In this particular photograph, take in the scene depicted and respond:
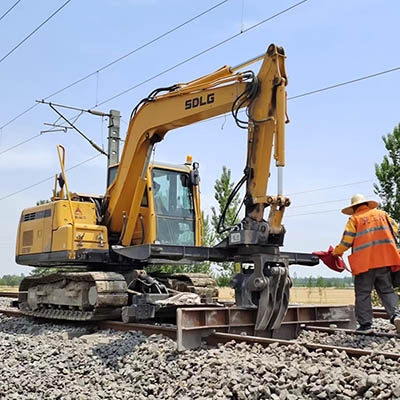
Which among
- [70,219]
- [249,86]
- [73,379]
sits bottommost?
[73,379]

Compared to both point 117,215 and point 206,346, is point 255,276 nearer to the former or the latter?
point 206,346

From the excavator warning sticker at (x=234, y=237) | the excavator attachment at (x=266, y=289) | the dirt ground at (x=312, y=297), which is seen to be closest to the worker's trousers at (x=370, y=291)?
the excavator attachment at (x=266, y=289)

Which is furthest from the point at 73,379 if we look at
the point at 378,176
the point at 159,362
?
the point at 378,176

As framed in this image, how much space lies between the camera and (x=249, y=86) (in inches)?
335

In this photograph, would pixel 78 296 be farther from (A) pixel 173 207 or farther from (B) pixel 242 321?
(B) pixel 242 321

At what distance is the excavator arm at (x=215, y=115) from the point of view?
8.19 m

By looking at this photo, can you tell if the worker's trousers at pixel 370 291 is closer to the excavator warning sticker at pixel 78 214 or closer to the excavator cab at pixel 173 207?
the excavator cab at pixel 173 207

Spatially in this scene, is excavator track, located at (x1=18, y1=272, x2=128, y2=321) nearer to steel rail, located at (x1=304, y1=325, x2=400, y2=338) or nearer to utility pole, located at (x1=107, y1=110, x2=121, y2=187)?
steel rail, located at (x1=304, y1=325, x2=400, y2=338)

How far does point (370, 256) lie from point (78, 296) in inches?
218

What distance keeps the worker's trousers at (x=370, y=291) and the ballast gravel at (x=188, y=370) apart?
1.15ft

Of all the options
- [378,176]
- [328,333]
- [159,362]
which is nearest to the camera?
[159,362]

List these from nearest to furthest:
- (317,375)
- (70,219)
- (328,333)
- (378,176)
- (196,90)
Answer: (317,375) → (328,333) → (196,90) → (70,219) → (378,176)

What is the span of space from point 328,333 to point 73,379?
3.81 m

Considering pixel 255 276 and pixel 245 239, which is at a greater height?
pixel 245 239
